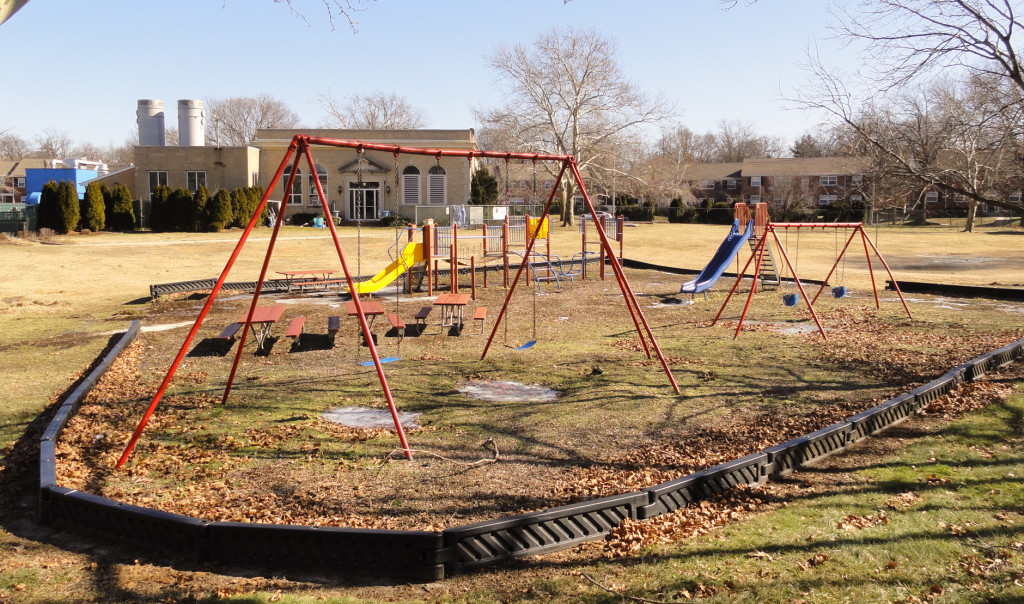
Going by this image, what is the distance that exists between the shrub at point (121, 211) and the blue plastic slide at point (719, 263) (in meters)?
30.4

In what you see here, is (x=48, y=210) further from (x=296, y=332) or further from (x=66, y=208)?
(x=296, y=332)

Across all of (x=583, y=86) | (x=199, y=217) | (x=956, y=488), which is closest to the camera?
(x=956, y=488)

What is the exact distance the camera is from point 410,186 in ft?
160

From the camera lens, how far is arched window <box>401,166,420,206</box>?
48.4 metres

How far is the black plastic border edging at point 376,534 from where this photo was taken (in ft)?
15.0

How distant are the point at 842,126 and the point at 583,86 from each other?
4215 cm

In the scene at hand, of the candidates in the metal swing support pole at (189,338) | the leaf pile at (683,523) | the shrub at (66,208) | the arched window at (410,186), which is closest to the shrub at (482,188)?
the arched window at (410,186)

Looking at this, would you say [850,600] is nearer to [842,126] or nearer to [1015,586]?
[1015,586]

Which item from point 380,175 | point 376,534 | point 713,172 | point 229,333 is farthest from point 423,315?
point 713,172

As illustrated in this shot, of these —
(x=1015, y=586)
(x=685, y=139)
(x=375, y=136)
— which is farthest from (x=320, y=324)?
(x=685, y=139)

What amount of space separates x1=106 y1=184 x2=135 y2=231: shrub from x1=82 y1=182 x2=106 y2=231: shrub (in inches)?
42.7

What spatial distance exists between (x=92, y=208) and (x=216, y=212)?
5.50 metres

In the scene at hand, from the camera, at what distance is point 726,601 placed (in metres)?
4.19

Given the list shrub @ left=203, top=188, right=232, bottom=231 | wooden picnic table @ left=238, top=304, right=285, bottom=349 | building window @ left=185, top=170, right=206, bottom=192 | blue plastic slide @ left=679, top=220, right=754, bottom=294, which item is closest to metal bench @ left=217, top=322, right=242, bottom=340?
wooden picnic table @ left=238, top=304, right=285, bottom=349
